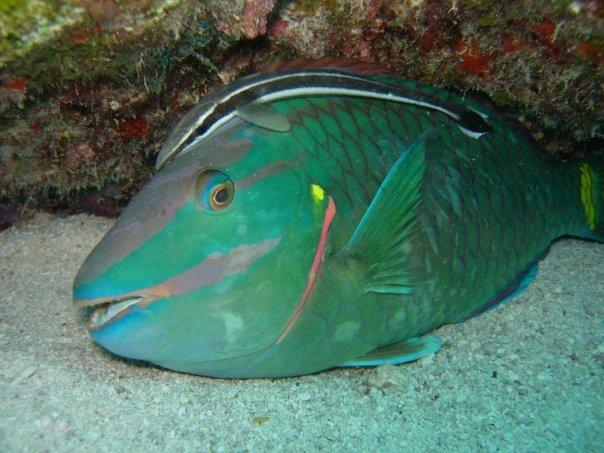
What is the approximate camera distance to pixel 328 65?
8.32 feet

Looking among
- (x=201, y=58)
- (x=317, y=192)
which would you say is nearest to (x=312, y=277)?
(x=317, y=192)

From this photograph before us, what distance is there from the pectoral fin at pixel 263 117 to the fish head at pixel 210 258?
0.17 feet

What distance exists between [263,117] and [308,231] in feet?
1.90

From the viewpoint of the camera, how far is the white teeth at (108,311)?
2.07 m

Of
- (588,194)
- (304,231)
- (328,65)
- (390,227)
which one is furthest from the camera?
(588,194)

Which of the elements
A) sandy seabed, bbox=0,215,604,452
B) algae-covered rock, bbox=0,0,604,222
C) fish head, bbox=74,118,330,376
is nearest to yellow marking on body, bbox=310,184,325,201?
fish head, bbox=74,118,330,376

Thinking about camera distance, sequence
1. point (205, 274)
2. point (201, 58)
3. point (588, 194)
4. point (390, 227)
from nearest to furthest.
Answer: point (205, 274)
point (390, 227)
point (201, 58)
point (588, 194)

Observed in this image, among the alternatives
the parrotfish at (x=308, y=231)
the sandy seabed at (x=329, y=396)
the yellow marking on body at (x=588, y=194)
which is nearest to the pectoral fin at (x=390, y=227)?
the parrotfish at (x=308, y=231)

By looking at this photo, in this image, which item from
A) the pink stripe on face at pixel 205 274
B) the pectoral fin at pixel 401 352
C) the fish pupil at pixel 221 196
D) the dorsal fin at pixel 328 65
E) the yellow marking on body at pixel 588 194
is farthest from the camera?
the yellow marking on body at pixel 588 194

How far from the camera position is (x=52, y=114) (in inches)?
107

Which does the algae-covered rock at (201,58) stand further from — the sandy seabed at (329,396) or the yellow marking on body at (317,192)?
the sandy seabed at (329,396)

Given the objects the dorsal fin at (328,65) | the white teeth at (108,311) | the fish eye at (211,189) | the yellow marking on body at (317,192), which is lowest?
the white teeth at (108,311)

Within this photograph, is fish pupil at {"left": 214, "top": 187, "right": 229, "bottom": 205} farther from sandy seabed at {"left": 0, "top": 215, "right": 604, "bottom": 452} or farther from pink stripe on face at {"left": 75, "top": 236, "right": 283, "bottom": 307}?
sandy seabed at {"left": 0, "top": 215, "right": 604, "bottom": 452}

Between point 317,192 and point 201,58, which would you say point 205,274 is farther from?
point 201,58
